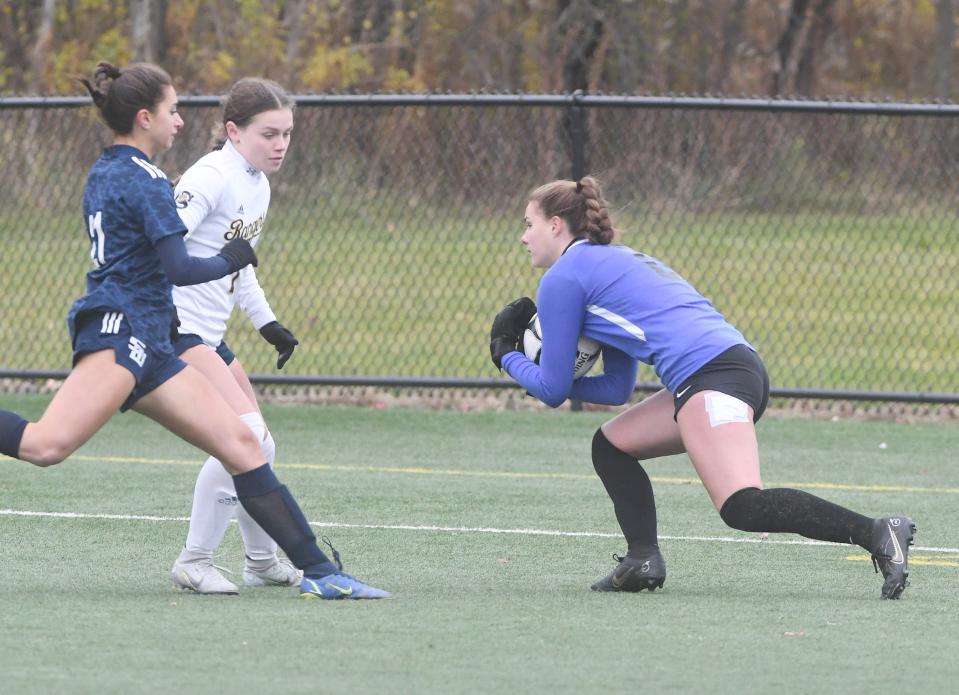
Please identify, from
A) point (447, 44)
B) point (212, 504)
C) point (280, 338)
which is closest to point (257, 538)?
point (212, 504)

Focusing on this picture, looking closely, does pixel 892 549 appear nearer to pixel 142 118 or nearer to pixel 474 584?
pixel 474 584

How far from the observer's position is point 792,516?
599 centimetres

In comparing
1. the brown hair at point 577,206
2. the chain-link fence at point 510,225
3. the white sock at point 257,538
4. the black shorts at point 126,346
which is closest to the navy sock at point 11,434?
the black shorts at point 126,346

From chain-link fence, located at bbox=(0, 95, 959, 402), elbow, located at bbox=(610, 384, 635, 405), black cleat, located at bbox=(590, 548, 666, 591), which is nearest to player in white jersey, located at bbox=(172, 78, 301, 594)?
black cleat, located at bbox=(590, 548, 666, 591)

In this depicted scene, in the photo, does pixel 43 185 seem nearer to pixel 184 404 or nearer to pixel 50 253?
pixel 50 253

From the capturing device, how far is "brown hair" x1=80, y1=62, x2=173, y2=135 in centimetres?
570

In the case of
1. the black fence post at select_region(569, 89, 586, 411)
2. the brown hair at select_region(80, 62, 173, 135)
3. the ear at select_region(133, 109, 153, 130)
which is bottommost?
the black fence post at select_region(569, 89, 586, 411)

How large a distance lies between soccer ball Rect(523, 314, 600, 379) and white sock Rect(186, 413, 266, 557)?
3.18 ft

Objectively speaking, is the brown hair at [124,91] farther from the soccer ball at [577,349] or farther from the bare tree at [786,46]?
the bare tree at [786,46]

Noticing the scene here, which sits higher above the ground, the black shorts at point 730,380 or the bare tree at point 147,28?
the black shorts at point 730,380

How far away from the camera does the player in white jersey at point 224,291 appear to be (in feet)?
20.1

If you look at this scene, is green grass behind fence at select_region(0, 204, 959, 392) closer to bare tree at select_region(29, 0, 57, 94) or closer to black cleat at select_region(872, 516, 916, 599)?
black cleat at select_region(872, 516, 916, 599)

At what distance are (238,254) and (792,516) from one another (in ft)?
6.41

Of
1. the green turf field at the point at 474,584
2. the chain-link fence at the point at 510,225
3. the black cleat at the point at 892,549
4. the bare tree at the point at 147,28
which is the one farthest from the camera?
the bare tree at the point at 147,28
